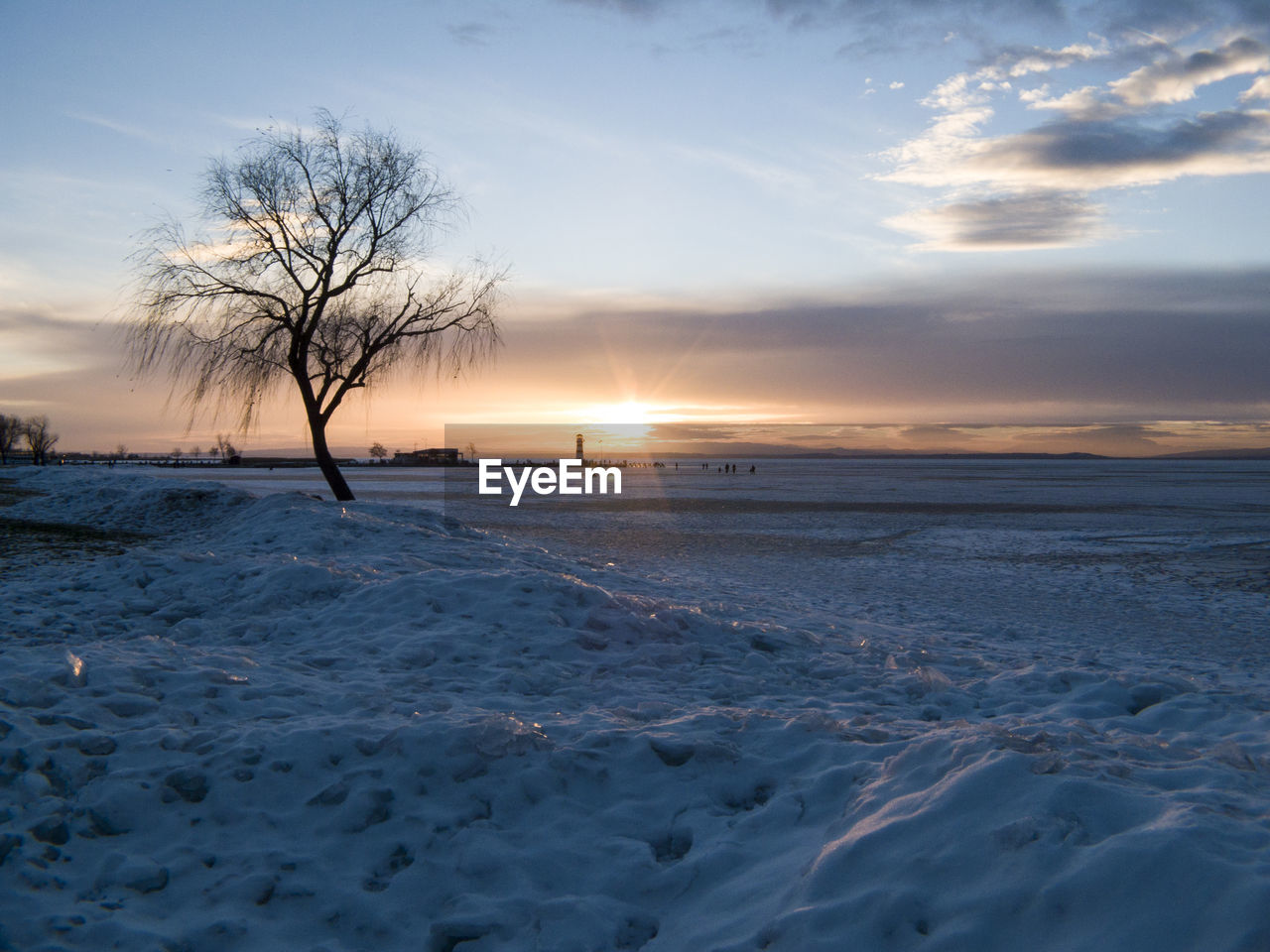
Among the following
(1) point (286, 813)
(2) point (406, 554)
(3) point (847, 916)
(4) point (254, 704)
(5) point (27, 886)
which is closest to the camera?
(3) point (847, 916)

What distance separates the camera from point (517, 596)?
31.2 ft

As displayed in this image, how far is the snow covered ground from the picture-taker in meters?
3.71

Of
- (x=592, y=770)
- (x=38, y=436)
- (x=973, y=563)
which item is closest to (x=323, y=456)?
(x=973, y=563)

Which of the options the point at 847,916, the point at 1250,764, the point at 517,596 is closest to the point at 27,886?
the point at 847,916

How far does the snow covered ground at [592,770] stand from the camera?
12.2 feet

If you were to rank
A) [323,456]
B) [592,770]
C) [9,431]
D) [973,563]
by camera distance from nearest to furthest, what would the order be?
[592,770] → [973,563] → [323,456] → [9,431]

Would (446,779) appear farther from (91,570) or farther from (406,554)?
(91,570)

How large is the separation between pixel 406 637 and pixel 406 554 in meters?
4.76

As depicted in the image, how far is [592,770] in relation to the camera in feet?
17.4
